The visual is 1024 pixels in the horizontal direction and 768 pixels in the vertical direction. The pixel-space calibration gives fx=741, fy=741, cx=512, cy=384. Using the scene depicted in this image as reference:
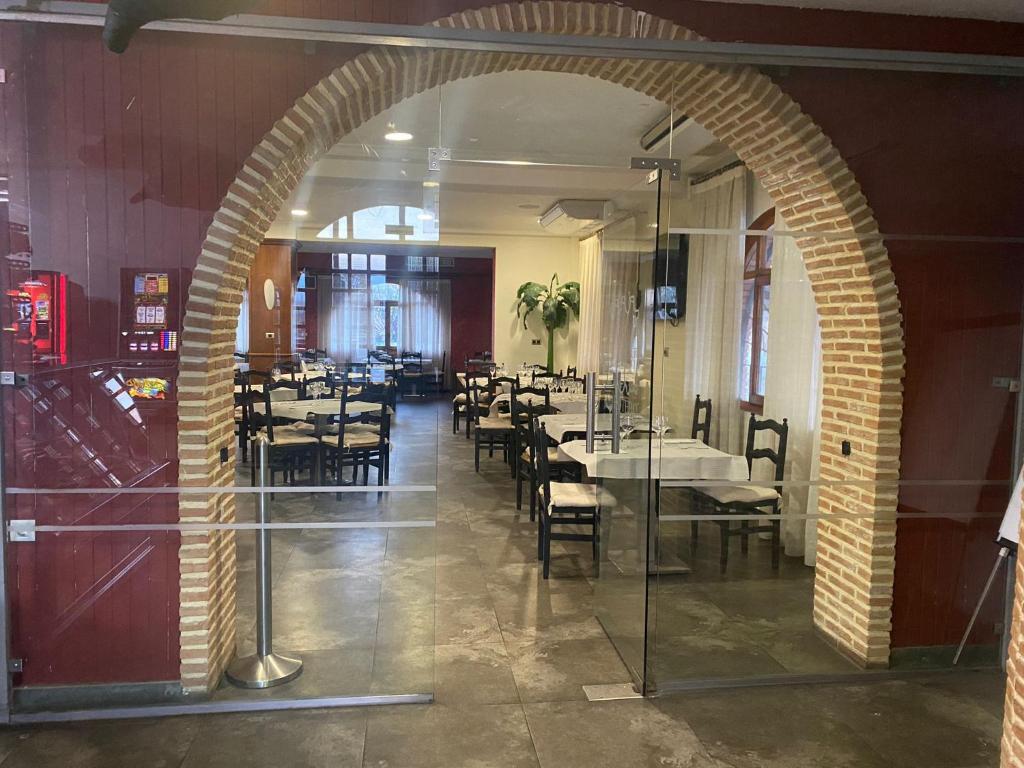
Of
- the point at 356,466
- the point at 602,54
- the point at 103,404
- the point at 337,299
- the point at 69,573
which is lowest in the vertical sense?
the point at 69,573

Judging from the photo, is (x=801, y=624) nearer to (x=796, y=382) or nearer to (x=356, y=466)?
(x=796, y=382)

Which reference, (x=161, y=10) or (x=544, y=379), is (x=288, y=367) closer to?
(x=161, y=10)

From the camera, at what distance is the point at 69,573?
3.00m

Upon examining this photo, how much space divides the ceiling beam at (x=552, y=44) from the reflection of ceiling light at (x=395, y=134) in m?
0.41

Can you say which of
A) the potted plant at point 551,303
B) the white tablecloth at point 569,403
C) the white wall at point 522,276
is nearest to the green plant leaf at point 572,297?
the potted plant at point 551,303

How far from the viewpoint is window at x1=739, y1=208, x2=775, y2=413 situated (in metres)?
3.83

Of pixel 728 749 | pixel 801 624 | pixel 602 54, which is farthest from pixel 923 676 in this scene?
pixel 602 54

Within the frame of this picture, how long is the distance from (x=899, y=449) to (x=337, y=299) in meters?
2.70

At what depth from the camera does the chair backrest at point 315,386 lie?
3.56 metres

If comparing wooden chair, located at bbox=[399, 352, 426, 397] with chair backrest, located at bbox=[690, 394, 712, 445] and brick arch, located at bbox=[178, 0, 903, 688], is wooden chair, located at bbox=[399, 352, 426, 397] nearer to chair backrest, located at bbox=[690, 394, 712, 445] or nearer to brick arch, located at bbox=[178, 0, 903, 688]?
brick arch, located at bbox=[178, 0, 903, 688]

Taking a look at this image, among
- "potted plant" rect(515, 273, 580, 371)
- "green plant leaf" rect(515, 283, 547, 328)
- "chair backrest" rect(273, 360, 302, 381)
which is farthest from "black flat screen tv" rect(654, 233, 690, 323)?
"green plant leaf" rect(515, 283, 547, 328)

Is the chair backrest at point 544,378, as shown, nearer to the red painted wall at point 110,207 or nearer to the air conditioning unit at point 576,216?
the air conditioning unit at point 576,216

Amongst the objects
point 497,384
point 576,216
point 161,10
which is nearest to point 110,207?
point 161,10

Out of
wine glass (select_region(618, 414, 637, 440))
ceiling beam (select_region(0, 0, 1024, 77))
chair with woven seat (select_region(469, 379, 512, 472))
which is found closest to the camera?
ceiling beam (select_region(0, 0, 1024, 77))
